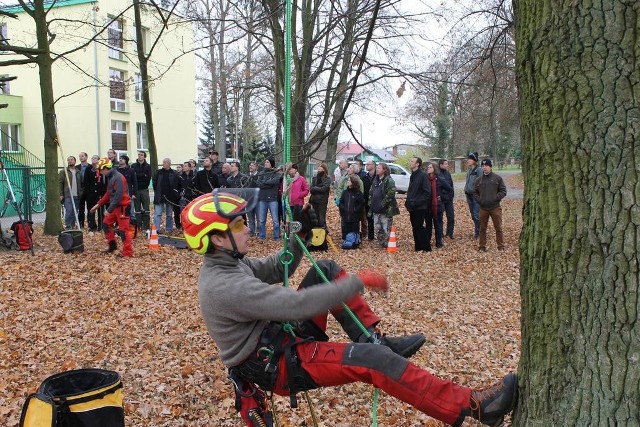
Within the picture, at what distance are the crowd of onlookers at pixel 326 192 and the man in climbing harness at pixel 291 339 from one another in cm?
802

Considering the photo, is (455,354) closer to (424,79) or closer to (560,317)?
(560,317)

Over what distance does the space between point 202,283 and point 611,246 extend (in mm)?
2185

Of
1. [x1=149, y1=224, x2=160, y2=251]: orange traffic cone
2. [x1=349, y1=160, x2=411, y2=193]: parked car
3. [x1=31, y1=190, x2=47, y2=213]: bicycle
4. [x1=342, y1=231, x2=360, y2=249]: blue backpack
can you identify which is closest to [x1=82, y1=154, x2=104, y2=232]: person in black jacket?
[x1=149, y1=224, x2=160, y2=251]: orange traffic cone

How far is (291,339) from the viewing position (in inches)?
139

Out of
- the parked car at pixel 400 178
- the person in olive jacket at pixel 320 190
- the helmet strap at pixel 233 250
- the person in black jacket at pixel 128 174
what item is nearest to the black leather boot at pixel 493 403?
the helmet strap at pixel 233 250

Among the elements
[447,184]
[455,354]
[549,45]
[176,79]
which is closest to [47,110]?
[447,184]

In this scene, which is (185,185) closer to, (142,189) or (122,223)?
(142,189)

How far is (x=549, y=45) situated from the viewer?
2.77m

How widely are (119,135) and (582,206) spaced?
110 ft

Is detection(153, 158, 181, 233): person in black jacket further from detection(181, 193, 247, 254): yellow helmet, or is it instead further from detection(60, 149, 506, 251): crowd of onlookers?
detection(181, 193, 247, 254): yellow helmet

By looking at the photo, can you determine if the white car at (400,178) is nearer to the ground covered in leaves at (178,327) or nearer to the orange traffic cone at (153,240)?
the ground covered in leaves at (178,327)

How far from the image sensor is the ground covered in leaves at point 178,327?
5.07 metres

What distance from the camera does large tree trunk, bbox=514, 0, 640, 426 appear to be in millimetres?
2582

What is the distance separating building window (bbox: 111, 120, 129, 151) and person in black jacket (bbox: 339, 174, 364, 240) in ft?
76.2
